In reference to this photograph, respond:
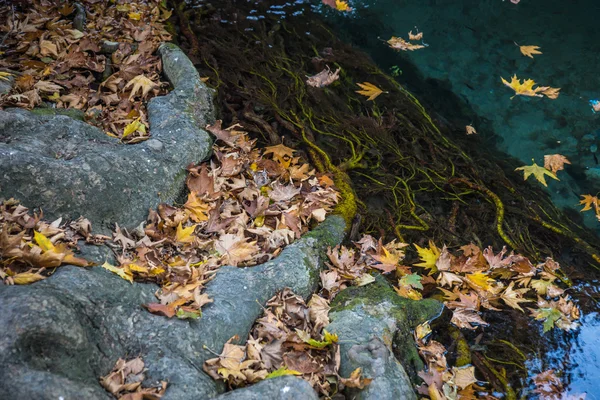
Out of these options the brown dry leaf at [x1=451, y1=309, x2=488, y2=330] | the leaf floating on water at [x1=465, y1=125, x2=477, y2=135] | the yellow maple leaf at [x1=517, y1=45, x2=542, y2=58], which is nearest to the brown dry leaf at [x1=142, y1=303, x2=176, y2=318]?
the brown dry leaf at [x1=451, y1=309, x2=488, y2=330]

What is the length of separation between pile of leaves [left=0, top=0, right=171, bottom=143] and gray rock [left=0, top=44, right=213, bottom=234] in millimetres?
293

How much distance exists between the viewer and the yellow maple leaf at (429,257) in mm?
3938

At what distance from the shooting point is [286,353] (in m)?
2.69

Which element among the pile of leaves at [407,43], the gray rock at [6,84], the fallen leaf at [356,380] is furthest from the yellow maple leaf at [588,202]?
the gray rock at [6,84]

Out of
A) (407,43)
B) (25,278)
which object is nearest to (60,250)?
(25,278)

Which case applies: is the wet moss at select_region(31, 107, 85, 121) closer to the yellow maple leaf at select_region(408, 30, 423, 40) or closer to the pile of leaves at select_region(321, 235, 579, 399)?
the pile of leaves at select_region(321, 235, 579, 399)

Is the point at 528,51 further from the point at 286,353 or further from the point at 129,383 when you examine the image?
the point at 129,383

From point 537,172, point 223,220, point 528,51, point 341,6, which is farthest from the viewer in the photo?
point 341,6

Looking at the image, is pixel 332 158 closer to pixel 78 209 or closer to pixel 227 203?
pixel 227 203

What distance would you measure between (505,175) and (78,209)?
13.9 ft

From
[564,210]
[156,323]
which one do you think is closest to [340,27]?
[564,210]

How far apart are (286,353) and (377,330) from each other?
625 millimetres

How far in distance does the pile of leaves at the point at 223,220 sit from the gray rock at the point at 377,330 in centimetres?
67

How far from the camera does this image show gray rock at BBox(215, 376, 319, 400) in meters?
2.24
